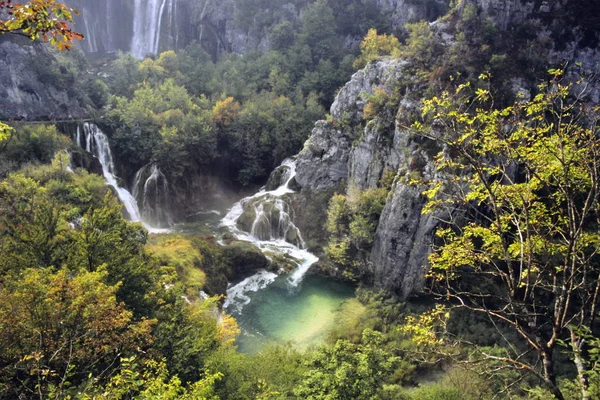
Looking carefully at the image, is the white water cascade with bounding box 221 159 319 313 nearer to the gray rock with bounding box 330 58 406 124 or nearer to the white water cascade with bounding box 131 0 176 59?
the gray rock with bounding box 330 58 406 124

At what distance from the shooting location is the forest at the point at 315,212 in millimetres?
7570

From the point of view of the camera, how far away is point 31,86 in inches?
1507

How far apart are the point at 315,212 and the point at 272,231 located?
4249 millimetres

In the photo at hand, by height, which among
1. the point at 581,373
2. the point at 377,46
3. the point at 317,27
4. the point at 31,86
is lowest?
the point at 581,373

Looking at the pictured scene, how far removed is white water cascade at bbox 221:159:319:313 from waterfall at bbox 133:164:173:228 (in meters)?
6.02

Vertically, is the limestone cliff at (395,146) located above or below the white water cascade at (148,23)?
below

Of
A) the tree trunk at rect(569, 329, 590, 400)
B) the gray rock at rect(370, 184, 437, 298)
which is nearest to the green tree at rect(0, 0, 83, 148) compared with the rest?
the tree trunk at rect(569, 329, 590, 400)

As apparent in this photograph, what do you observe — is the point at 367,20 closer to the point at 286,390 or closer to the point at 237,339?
the point at 237,339

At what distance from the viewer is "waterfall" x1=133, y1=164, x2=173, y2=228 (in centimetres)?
3672

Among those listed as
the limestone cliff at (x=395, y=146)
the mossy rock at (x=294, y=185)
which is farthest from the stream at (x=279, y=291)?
the limestone cliff at (x=395, y=146)

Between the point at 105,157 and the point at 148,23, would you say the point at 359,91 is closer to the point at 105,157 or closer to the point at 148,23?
the point at 105,157

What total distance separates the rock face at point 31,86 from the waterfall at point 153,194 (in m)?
10.3

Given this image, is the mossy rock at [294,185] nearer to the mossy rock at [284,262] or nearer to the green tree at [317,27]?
the mossy rock at [284,262]

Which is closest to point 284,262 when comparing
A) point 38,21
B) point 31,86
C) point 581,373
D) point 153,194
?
point 153,194
